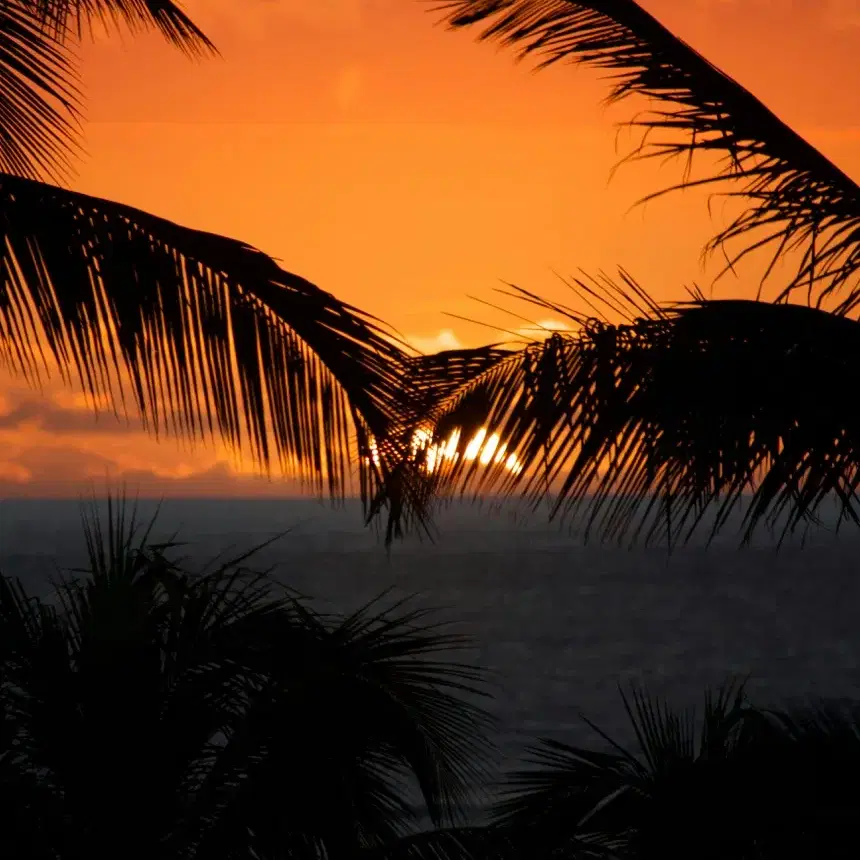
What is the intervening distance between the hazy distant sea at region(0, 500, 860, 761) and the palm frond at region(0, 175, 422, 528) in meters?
30.5

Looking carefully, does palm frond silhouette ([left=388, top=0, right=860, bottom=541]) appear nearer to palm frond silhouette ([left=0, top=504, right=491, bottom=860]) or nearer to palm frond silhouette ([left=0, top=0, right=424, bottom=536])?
palm frond silhouette ([left=0, top=0, right=424, bottom=536])

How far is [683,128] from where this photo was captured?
3.95m

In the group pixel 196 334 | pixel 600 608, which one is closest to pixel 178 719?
pixel 196 334

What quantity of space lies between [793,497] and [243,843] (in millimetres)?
2489

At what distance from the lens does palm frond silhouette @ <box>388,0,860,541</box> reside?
354 cm

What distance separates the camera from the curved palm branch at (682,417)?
11.6 feet

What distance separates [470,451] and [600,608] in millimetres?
73171

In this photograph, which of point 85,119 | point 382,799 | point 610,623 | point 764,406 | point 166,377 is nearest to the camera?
point 764,406

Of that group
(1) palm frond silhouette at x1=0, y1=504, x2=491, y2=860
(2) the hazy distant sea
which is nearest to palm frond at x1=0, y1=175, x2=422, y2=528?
(1) palm frond silhouette at x1=0, y1=504, x2=491, y2=860

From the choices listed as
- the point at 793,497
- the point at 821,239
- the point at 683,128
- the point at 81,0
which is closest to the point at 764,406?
the point at 793,497

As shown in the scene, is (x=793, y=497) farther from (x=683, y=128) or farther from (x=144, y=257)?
(x=144, y=257)

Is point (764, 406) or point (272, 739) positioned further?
point (272, 739)

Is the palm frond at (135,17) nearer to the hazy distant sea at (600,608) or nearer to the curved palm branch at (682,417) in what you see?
the curved palm branch at (682,417)

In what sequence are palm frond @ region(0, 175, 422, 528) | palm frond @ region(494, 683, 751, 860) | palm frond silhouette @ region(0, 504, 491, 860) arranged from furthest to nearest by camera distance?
palm frond silhouette @ region(0, 504, 491, 860), palm frond @ region(494, 683, 751, 860), palm frond @ region(0, 175, 422, 528)
